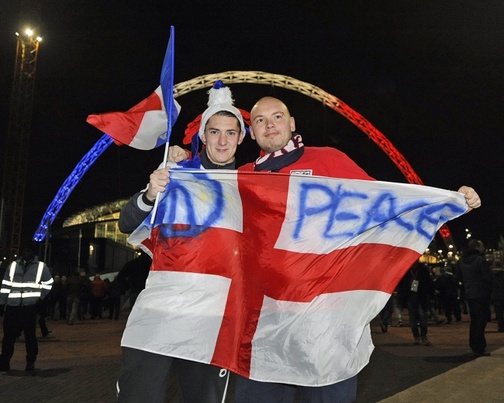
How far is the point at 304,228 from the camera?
10.6 feet

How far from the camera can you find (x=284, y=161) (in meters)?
3.40

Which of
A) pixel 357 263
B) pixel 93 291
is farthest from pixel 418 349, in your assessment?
pixel 93 291

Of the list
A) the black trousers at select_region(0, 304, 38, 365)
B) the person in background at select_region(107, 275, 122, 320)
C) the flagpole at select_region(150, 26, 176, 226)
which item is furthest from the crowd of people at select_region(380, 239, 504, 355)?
the person in background at select_region(107, 275, 122, 320)

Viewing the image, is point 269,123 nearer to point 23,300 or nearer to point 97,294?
point 23,300

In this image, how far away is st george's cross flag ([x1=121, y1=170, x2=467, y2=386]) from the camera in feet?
9.72

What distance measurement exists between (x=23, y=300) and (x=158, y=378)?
6.73 m

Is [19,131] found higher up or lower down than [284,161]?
higher up

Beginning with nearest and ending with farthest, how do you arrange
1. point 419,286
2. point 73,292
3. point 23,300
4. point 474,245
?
1. point 23,300
2. point 474,245
3. point 419,286
4. point 73,292

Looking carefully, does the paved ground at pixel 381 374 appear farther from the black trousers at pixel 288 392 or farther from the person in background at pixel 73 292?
the person in background at pixel 73 292

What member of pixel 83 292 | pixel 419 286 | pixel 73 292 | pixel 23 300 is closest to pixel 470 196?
pixel 23 300

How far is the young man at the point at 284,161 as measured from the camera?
3145 millimetres

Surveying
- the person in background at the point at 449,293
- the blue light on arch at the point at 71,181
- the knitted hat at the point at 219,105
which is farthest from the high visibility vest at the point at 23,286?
the blue light on arch at the point at 71,181

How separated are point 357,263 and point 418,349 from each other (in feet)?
26.3

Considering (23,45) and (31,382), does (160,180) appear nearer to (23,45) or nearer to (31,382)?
(31,382)
